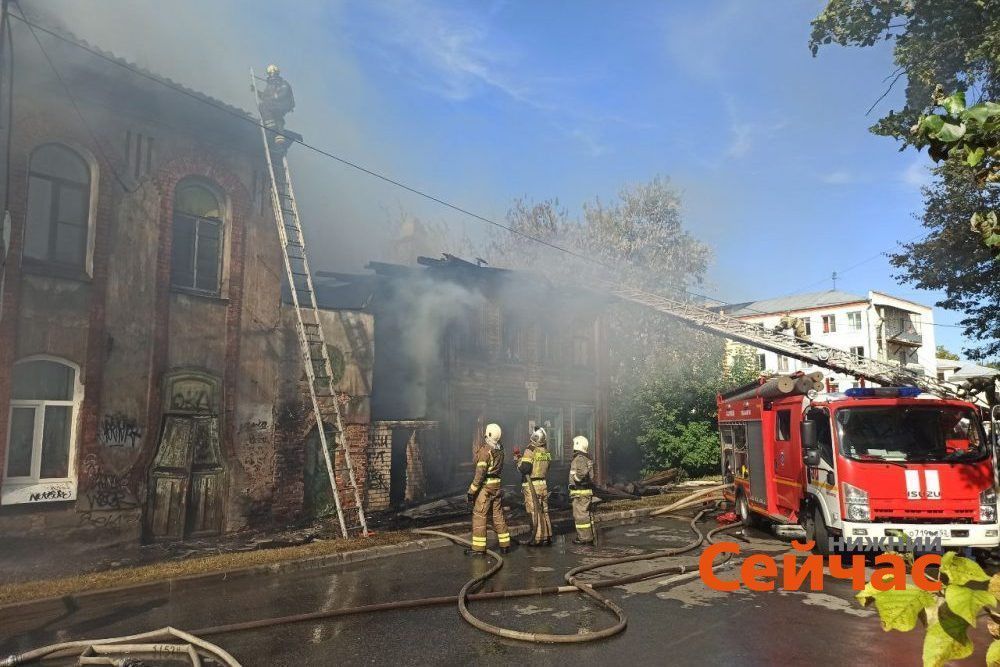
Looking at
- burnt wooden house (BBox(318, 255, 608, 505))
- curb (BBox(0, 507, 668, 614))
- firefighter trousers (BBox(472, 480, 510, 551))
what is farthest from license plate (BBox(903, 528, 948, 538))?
burnt wooden house (BBox(318, 255, 608, 505))

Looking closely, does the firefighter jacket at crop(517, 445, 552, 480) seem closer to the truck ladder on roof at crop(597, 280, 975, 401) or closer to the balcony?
the truck ladder on roof at crop(597, 280, 975, 401)

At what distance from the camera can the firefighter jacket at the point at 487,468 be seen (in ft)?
31.0

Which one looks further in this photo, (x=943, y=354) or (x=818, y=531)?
(x=943, y=354)

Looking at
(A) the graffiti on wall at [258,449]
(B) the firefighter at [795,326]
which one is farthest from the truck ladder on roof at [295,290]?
(B) the firefighter at [795,326]

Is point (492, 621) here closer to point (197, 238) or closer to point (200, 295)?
point (200, 295)

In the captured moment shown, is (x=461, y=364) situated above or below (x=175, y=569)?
above

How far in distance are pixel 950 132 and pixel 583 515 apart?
8.62 m

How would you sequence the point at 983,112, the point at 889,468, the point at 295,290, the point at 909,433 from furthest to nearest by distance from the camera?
the point at 295,290 < the point at 909,433 < the point at 889,468 < the point at 983,112

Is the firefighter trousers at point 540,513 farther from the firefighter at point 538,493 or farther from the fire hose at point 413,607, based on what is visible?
the fire hose at point 413,607

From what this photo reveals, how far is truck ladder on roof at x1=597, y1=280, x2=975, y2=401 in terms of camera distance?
1309 centimetres

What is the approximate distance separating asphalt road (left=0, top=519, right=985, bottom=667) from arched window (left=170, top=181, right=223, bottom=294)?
18.1 ft

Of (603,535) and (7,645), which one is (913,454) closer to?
(603,535)

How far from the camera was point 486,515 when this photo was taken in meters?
9.42

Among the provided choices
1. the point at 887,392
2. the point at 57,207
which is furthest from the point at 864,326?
the point at 57,207
